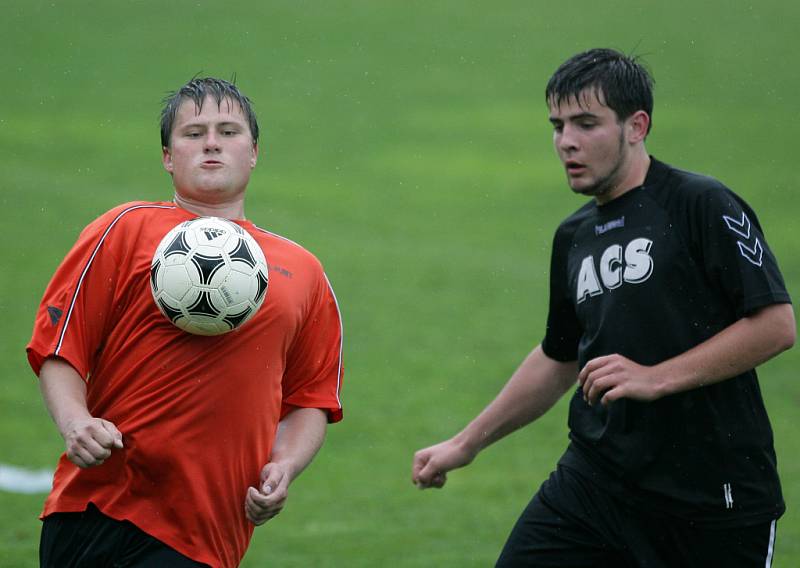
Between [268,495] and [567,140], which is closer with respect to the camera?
[268,495]

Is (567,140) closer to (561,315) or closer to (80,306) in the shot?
(561,315)

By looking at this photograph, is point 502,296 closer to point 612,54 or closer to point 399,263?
point 399,263

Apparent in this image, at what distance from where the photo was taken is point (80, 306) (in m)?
4.55

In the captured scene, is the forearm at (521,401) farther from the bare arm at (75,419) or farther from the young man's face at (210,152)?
the bare arm at (75,419)

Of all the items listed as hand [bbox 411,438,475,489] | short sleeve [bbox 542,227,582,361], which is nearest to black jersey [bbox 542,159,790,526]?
short sleeve [bbox 542,227,582,361]

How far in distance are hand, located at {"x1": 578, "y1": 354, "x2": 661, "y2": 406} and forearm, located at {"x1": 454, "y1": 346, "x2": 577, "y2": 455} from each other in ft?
3.12

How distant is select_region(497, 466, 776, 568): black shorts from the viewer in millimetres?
4914

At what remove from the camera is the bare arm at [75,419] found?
4227mm

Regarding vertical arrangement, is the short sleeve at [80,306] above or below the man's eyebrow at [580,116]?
below

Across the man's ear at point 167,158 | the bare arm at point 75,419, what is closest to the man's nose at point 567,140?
the man's ear at point 167,158

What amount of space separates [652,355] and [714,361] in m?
0.33

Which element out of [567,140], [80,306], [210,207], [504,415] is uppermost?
[567,140]

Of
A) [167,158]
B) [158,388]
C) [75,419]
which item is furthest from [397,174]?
[75,419]

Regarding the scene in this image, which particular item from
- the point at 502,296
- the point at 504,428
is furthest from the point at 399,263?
the point at 504,428
